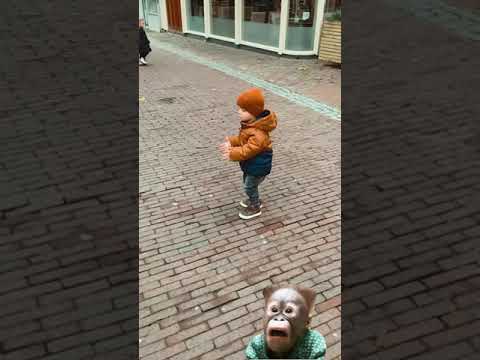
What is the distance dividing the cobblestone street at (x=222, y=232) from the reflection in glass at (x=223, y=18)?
27.9 ft

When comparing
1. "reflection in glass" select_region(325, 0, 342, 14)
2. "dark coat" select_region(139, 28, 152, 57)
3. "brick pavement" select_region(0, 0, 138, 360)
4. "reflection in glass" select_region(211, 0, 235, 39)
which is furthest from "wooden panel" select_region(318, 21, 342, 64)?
"brick pavement" select_region(0, 0, 138, 360)

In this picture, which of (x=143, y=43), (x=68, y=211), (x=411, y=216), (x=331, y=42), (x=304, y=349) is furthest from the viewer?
(x=143, y=43)

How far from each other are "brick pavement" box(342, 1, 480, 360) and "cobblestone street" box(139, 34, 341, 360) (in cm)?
22

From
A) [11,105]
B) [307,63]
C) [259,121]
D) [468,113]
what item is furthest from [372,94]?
[11,105]

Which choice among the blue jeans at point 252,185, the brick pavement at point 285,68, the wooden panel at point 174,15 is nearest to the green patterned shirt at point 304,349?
A: the blue jeans at point 252,185

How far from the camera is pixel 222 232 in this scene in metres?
4.68

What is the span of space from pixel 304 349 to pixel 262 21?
46.6ft

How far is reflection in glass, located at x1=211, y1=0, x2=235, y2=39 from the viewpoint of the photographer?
16.2 meters

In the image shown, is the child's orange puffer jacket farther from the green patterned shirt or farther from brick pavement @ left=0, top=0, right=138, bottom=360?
the green patterned shirt

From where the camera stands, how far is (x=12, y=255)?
13.9ft

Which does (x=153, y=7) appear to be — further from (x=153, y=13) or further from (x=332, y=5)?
(x=332, y=5)

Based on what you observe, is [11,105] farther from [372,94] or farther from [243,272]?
[372,94]

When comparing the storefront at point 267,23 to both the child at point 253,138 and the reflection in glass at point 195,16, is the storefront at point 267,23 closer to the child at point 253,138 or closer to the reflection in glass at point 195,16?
the reflection in glass at point 195,16

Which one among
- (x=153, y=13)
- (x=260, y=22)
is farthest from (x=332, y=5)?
(x=153, y=13)
